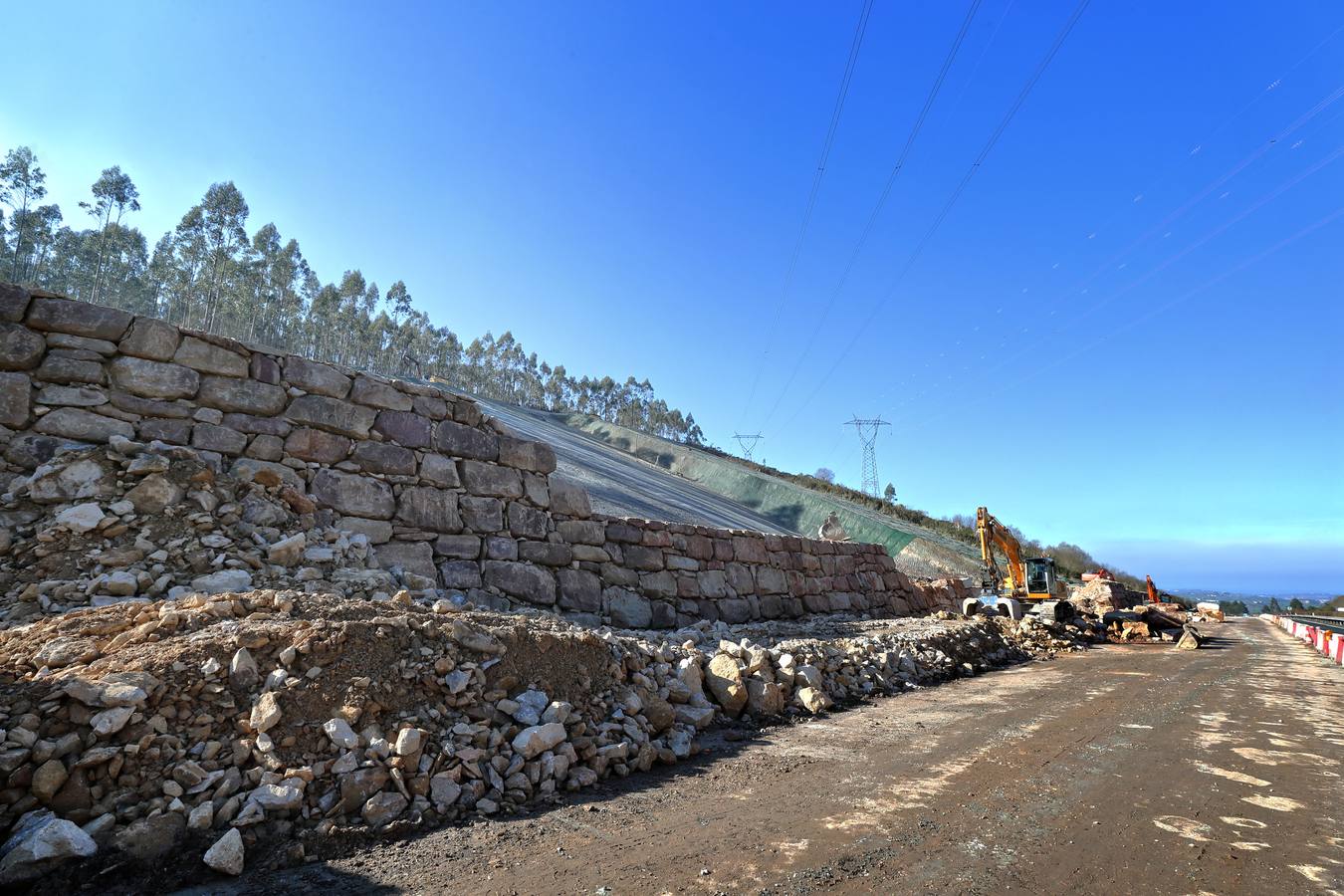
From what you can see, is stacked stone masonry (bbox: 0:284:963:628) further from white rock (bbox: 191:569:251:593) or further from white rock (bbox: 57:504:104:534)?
white rock (bbox: 191:569:251:593)

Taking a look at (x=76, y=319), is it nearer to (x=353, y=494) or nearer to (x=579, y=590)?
(x=353, y=494)

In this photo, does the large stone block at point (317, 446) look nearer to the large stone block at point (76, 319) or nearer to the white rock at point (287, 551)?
the white rock at point (287, 551)

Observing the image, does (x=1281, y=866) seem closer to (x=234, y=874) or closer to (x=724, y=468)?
(x=234, y=874)

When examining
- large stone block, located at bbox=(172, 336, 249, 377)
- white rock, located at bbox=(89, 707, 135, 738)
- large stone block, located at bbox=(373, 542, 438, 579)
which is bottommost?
white rock, located at bbox=(89, 707, 135, 738)

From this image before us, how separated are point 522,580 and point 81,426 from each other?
14.6 feet

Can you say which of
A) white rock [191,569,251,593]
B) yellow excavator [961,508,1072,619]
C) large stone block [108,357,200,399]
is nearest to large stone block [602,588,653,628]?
white rock [191,569,251,593]

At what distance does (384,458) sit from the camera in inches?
282

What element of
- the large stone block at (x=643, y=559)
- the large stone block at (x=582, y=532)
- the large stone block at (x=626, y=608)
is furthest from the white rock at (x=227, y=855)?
the large stone block at (x=643, y=559)

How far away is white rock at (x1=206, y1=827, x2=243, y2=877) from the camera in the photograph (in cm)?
265

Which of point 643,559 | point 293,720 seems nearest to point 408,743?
point 293,720

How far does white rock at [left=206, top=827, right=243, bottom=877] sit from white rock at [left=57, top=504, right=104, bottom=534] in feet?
12.3

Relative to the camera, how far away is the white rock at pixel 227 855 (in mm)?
2654

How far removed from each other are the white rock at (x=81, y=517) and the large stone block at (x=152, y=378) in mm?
1337

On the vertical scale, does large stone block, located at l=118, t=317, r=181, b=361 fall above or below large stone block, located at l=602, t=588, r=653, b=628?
above
